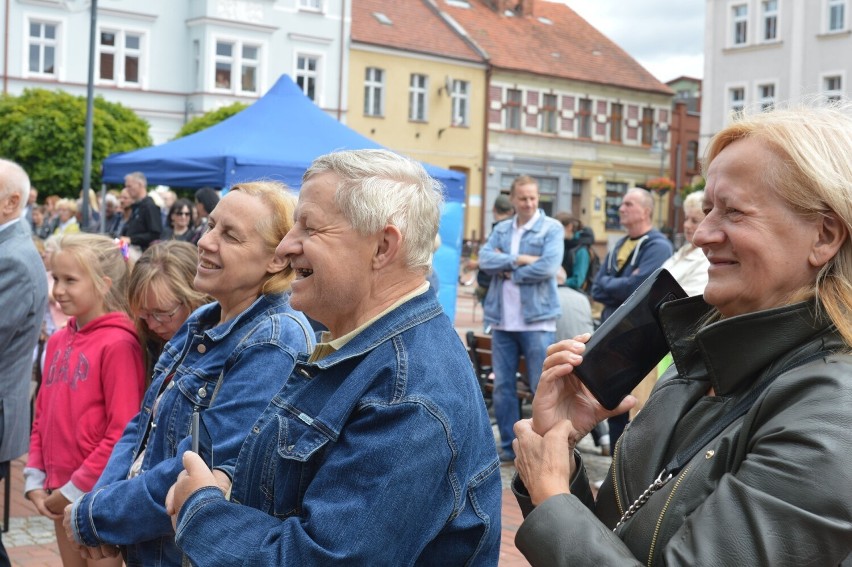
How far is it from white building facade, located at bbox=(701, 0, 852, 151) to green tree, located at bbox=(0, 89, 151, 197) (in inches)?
823

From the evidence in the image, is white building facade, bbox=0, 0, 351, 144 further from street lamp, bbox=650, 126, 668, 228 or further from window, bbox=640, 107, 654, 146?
window, bbox=640, 107, 654, 146

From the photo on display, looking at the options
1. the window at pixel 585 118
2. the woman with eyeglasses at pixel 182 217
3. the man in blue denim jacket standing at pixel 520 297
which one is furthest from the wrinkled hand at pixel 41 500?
the window at pixel 585 118

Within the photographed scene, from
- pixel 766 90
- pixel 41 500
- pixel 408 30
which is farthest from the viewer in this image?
pixel 408 30

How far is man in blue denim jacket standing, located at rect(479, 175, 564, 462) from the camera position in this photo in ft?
24.2

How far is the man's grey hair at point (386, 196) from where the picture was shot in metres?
2.14

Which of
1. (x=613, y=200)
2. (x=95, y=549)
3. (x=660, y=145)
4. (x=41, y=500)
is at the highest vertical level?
(x=660, y=145)

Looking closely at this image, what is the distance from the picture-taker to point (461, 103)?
41812 mm

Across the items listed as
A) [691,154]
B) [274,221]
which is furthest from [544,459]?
[691,154]

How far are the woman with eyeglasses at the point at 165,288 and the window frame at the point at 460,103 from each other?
125 feet

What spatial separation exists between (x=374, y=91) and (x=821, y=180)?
37902 mm

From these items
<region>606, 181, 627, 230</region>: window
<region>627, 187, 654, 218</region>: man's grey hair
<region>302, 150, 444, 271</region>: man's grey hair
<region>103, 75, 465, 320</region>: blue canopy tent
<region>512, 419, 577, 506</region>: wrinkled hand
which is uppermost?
<region>606, 181, 627, 230</region>: window

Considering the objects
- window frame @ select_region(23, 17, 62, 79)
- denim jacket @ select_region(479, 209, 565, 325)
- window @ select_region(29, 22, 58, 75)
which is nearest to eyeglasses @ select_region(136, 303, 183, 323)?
denim jacket @ select_region(479, 209, 565, 325)

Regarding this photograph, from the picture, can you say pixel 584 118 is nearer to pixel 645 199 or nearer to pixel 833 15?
pixel 833 15

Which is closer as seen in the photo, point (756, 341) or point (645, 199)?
point (756, 341)
